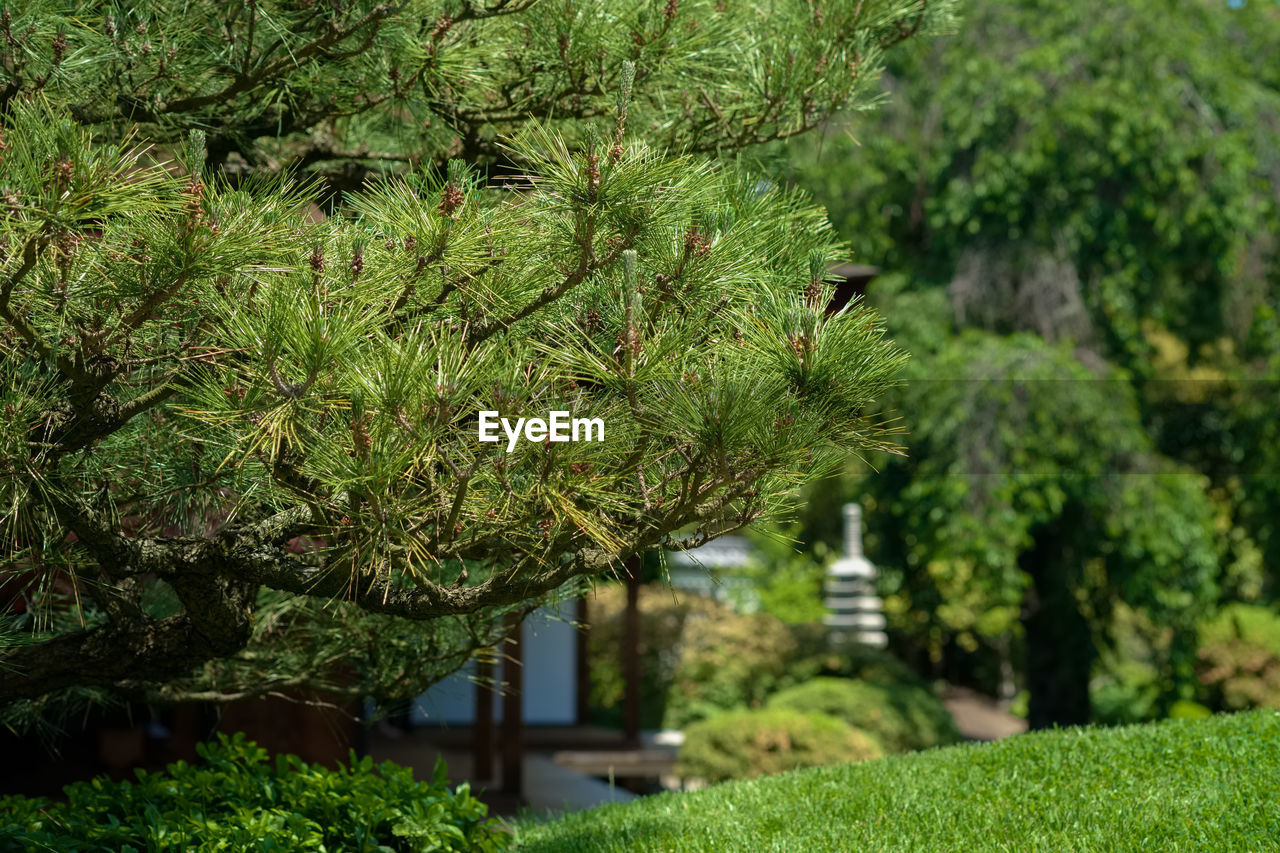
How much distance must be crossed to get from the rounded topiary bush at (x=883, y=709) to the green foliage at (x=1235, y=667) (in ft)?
7.43

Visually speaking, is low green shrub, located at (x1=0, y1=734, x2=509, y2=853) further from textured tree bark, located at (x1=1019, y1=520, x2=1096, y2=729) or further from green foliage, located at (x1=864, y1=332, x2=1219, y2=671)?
textured tree bark, located at (x1=1019, y1=520, x2=1096, y2=729)

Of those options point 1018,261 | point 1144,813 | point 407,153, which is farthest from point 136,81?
point 1018,261

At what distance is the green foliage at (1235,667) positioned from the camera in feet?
34.1

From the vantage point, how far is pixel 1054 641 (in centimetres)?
997

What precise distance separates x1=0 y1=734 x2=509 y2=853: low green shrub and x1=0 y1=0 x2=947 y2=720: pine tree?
1.10ft

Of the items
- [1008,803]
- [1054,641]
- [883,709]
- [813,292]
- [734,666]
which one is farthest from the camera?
[734,666]

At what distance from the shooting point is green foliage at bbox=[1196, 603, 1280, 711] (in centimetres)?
1039

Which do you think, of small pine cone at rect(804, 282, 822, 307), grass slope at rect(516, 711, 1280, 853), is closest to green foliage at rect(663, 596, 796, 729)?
grass slope at rect(516, 711, 1280, 853)

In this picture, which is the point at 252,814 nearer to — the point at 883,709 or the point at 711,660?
the point at 883,709

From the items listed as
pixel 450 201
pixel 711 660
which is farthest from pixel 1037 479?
pixel 450 201

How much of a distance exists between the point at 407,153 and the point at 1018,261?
268 inches

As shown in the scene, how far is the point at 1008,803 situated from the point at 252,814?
225 cm

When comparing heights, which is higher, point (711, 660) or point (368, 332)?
point (368, 332)

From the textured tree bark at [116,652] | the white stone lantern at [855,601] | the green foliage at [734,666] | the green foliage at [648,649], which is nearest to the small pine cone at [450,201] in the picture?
the textured tree bark at [116,652]
